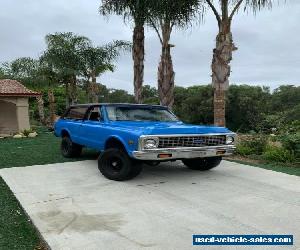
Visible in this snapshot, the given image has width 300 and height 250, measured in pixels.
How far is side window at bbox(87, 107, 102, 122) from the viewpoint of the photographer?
830 centimetres

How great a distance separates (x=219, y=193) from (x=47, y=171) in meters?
3.98

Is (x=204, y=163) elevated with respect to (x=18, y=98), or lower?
lower

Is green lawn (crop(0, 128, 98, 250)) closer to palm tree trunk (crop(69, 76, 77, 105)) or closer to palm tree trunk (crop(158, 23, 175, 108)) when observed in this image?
palm tree trunk (crop(158, 23, 175, 108))

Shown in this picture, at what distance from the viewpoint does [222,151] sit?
7262mm

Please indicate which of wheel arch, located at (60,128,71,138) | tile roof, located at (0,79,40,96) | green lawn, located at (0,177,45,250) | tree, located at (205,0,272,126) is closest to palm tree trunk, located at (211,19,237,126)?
tree, located at (205,0,272,126)

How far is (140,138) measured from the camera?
6508 mm

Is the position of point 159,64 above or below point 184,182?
above

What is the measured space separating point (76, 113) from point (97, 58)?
1360 centimetres

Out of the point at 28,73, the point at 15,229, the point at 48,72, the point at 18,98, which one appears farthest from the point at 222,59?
the point at 28,73

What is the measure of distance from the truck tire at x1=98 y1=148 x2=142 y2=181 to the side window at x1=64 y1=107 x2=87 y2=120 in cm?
199

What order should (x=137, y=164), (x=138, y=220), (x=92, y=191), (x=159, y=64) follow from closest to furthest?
1. (x=138, y=220)
2. (x=92, y=191)
3. (x=137, y=164)
4. (x=159, y=64)

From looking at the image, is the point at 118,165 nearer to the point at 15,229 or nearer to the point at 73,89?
the point at 15,229

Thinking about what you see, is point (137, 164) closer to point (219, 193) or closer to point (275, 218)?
point (219, 193)

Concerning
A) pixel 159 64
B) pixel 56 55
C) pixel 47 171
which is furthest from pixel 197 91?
pixel 47 171
